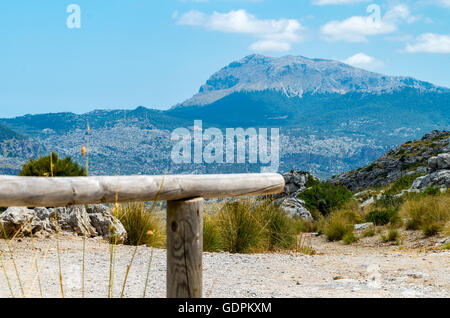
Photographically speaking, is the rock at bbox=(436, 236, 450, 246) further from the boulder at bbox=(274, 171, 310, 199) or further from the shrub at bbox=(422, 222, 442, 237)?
the boulder at bbox=(274, 171, 310, 199)

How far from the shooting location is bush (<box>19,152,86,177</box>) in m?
11.1

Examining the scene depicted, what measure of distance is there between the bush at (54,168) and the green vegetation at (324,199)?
29.6 ft

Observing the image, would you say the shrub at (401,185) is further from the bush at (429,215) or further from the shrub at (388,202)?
the bush at (429,215)

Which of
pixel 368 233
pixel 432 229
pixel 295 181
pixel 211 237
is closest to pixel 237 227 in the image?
pixel 211 237

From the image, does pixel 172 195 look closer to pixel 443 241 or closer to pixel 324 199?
pixel 443 241

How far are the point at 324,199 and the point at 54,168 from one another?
35.0 ft

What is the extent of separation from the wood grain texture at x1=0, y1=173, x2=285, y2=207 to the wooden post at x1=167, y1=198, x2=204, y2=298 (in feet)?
0.28

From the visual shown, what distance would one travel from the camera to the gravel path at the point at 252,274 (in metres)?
4.98

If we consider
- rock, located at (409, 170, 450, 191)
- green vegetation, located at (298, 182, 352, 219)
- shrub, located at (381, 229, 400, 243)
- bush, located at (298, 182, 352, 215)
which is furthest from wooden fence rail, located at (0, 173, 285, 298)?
rock, located at (409, 170, 450, 191)
